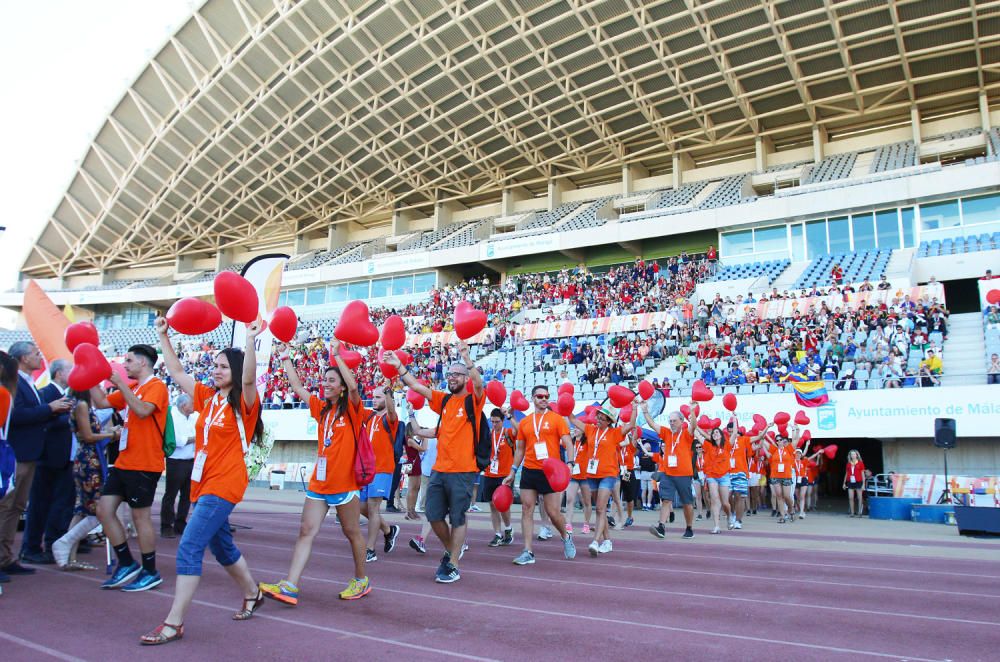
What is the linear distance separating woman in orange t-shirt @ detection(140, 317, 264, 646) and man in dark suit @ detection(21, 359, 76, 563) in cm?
273

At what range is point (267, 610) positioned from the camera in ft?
16.8

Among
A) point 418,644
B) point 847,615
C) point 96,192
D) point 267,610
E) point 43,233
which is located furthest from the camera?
point 43,233

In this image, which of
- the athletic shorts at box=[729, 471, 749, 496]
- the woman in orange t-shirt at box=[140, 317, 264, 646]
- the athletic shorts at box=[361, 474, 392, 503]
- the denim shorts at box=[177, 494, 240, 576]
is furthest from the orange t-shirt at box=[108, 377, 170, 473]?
the athletic shorts at box=[729, 471, 749, 496]

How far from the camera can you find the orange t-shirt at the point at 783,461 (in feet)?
48.7

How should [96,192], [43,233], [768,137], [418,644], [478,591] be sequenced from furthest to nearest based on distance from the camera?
[43,233] < [96,192] < [768,137] < [478,591] < [418,644]

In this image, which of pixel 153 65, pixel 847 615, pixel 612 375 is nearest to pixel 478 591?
pixel 847 615

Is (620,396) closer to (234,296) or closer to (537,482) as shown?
(537,482)

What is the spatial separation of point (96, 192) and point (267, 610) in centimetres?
4874

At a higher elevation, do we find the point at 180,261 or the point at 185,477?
the point at 180,261

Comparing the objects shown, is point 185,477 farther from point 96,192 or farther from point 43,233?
point 43,233

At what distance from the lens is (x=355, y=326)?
5.52 meters

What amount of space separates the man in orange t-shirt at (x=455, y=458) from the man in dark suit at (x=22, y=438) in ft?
10.7

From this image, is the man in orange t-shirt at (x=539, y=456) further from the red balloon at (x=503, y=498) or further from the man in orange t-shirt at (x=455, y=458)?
the man in orange t-shirt at (x=455, y=458)

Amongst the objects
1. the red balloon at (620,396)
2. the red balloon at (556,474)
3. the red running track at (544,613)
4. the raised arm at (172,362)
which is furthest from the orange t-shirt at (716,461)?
the raised arm at (172,362)
